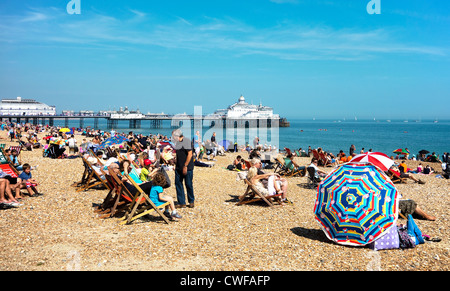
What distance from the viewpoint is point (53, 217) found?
586cm

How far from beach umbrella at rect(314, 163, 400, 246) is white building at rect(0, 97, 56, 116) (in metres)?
114

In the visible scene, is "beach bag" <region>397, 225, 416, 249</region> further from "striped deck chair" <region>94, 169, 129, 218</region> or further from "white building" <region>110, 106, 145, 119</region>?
"white building" <region>110, 106, 145, 119</region>

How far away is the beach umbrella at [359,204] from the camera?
441 cm

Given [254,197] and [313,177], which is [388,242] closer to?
[254,197]

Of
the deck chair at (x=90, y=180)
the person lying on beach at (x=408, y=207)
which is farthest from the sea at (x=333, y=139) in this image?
the person lying on beach at (x=408, y=207)

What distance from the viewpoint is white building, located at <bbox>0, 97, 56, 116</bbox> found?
340ft

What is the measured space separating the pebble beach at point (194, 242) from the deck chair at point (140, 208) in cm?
15

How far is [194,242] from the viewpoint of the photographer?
479 cm

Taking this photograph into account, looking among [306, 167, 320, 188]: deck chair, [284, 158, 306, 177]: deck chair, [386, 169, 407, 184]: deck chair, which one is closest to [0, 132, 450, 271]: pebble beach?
[306, 167, 320, 188]: deck chair

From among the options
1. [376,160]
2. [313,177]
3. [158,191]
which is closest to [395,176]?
[313,177]

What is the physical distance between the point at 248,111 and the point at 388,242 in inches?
4609
